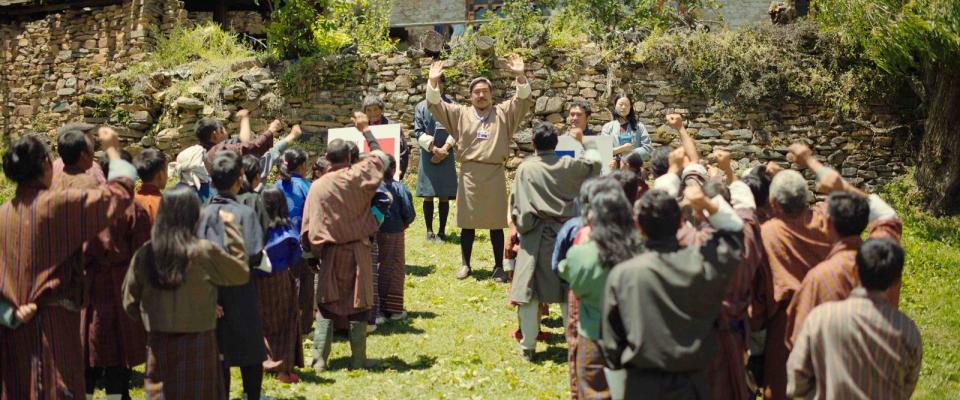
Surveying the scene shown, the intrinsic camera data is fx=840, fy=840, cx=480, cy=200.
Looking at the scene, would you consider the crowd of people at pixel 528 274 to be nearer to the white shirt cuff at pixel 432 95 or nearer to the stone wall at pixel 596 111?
the white shirt cuff at pixel 432 95

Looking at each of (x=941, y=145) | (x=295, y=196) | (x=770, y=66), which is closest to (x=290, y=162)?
(x=295, y=196)

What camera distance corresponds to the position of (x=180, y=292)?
400 cm

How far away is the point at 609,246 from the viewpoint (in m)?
3.63

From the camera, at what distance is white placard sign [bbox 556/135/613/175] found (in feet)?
22.3

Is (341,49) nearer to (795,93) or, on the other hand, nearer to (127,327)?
(795,93)

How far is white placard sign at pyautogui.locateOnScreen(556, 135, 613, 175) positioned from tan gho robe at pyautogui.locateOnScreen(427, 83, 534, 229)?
746mm

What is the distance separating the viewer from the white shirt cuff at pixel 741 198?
4.24 m

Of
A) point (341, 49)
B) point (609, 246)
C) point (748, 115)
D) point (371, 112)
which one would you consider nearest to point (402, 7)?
point (341, 49)

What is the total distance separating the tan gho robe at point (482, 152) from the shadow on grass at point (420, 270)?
2.57ft

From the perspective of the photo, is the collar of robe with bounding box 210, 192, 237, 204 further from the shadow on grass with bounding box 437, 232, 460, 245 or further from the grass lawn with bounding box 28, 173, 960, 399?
the shadow on grass with bounding box 437, 232, 460, 245

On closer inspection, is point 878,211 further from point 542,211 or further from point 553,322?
point 553,322

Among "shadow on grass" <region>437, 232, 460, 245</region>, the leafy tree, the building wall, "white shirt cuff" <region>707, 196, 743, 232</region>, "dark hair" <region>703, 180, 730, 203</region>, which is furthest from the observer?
the building wall

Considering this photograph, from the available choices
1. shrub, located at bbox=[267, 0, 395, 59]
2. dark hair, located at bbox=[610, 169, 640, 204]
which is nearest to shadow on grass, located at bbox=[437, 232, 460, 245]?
shrub, located at bbox=[267, 0, 395, 59]

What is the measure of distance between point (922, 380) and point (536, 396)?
2.97 metres
